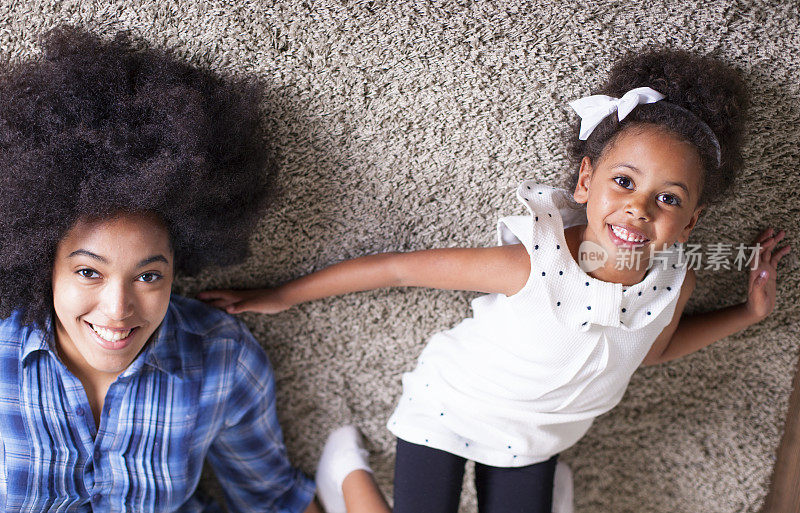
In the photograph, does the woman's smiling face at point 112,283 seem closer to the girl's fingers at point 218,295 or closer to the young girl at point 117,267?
the young girl at point 117,267

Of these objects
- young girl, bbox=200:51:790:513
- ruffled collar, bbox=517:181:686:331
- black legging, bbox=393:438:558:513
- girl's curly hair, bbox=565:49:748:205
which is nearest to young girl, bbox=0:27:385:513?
young girl, bbox=200:51:790:513

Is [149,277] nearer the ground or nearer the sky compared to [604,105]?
nearer the ground

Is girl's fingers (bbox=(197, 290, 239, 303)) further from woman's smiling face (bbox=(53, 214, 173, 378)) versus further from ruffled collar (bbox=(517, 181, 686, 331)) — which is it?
ruffled collar (bbox=(517, 181, 686, 331))

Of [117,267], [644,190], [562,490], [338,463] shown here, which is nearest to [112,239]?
[117,267]

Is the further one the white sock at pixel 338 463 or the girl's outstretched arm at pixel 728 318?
the white sock at pixel 338 463

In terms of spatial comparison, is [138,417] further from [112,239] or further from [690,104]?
[690,104]

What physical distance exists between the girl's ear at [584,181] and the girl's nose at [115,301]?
72cm

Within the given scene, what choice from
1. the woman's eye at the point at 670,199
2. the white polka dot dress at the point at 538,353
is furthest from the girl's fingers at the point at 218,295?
the woman's eye at the point at 670,199

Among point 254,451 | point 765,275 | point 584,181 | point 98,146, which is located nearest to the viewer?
point 98,146

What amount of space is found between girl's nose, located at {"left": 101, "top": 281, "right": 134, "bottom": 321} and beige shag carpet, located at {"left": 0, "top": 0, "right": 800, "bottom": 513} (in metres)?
0.27

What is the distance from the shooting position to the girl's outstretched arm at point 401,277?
45.6 inches

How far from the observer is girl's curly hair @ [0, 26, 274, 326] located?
1.00m

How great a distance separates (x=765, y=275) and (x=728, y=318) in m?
0.10

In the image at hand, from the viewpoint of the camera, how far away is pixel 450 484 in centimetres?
128
